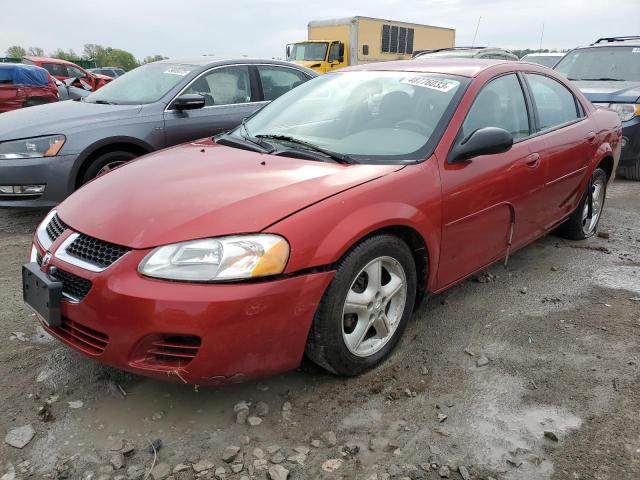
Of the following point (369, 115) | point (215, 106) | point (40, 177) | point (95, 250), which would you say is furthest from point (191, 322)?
point (215, 106)

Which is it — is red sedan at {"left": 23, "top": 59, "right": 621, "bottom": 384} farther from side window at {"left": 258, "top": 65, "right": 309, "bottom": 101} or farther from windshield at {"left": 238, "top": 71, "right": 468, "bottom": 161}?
side window at {"left": 258, "top": 65, "right": 309, "bottom": 101}

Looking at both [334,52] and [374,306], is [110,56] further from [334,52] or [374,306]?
[374,306]

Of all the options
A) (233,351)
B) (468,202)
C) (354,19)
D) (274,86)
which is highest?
(354,19)

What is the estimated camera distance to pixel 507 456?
212 cm

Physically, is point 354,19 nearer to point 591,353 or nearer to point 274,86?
point 274,86

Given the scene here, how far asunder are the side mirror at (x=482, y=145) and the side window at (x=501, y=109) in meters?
0.17

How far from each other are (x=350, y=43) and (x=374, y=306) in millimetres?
18020

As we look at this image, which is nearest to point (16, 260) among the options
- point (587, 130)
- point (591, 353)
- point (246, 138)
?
point (246, 138)

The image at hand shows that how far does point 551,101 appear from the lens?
3.96m

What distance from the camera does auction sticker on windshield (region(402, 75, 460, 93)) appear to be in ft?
10.4

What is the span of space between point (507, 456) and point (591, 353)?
1083 millimetres

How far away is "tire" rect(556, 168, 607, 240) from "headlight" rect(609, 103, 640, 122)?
112 inches

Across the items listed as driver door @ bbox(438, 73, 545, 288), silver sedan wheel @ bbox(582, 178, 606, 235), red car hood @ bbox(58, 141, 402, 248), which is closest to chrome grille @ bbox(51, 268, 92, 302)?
red car hood @ bbox(58, 141, 402, 248)

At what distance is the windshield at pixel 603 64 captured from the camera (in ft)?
25.9
